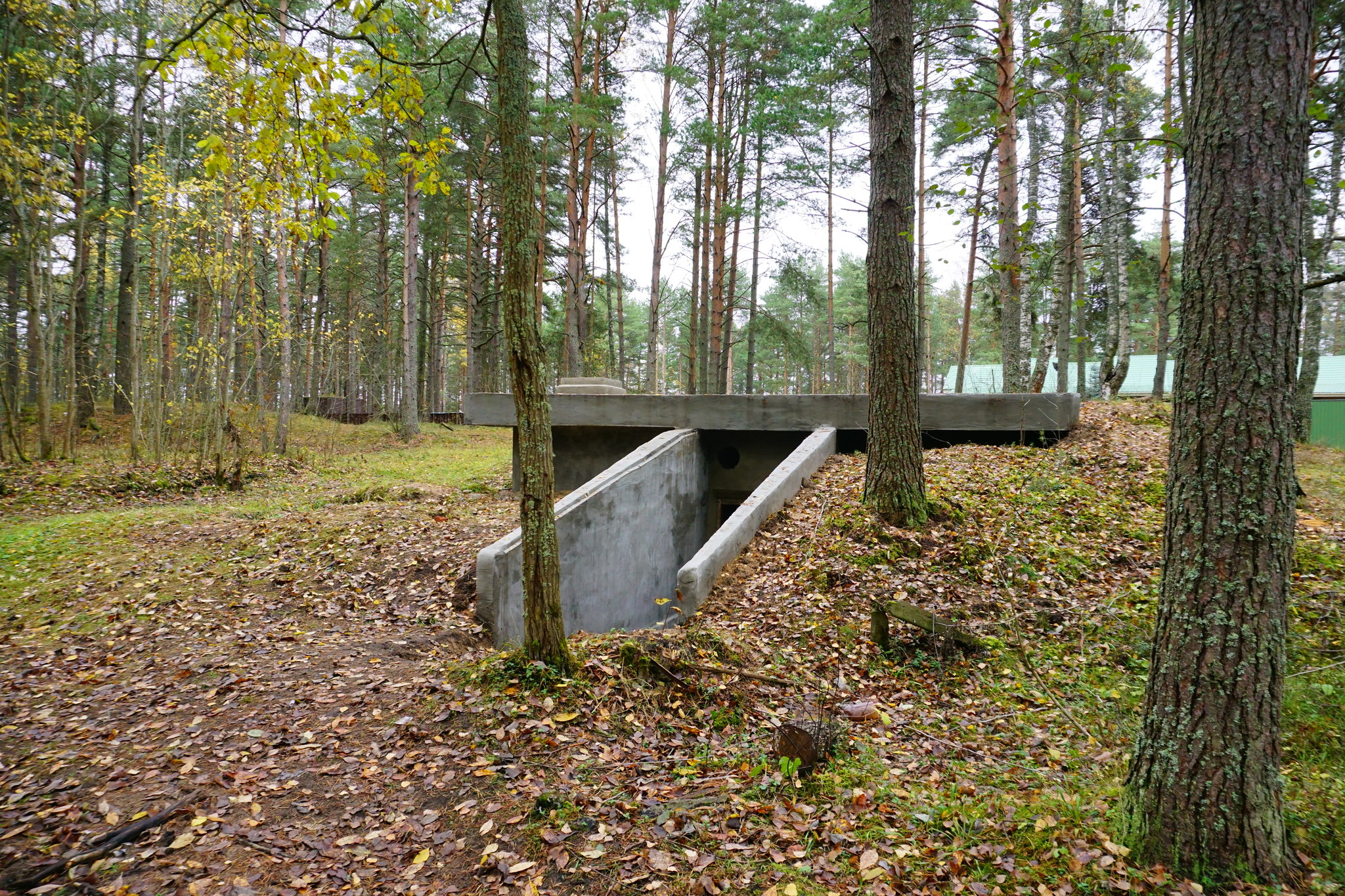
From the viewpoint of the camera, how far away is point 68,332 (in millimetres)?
11992

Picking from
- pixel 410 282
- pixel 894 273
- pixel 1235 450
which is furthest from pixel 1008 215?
pixel 410 282

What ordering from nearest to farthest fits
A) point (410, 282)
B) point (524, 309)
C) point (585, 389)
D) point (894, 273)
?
point (524, 309), point (894, 273), point (585, 389), point (410, 282)

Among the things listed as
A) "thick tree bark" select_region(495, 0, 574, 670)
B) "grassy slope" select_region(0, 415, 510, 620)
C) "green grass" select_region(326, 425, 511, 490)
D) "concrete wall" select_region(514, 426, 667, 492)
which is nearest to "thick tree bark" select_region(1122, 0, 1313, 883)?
"thick tree bark" select_region(495, 0, 574, 670)

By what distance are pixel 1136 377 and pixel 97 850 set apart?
1186 inches

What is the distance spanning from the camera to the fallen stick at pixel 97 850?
2.64 metres

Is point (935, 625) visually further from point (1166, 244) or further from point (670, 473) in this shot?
point (1166, 244)

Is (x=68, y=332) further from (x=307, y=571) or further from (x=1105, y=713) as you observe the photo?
(x=1105, y=713)

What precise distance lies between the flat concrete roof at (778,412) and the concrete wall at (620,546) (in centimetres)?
50

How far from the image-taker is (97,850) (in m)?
2.84

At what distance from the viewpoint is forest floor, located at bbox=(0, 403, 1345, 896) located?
2816 millimetres

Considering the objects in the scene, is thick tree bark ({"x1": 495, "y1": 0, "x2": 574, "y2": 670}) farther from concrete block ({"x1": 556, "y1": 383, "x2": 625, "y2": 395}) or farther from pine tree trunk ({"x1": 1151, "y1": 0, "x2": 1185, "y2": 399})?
pine tree trunk ({"x1": 1151, "y1": 0, "x2": 1185, "y2": 399})

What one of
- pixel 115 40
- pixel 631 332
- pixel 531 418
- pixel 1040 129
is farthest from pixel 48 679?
pixel 631 332

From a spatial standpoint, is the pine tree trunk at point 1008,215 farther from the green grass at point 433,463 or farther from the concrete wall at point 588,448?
the green grass at point 433,463

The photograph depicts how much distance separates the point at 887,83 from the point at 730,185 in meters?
13.0
